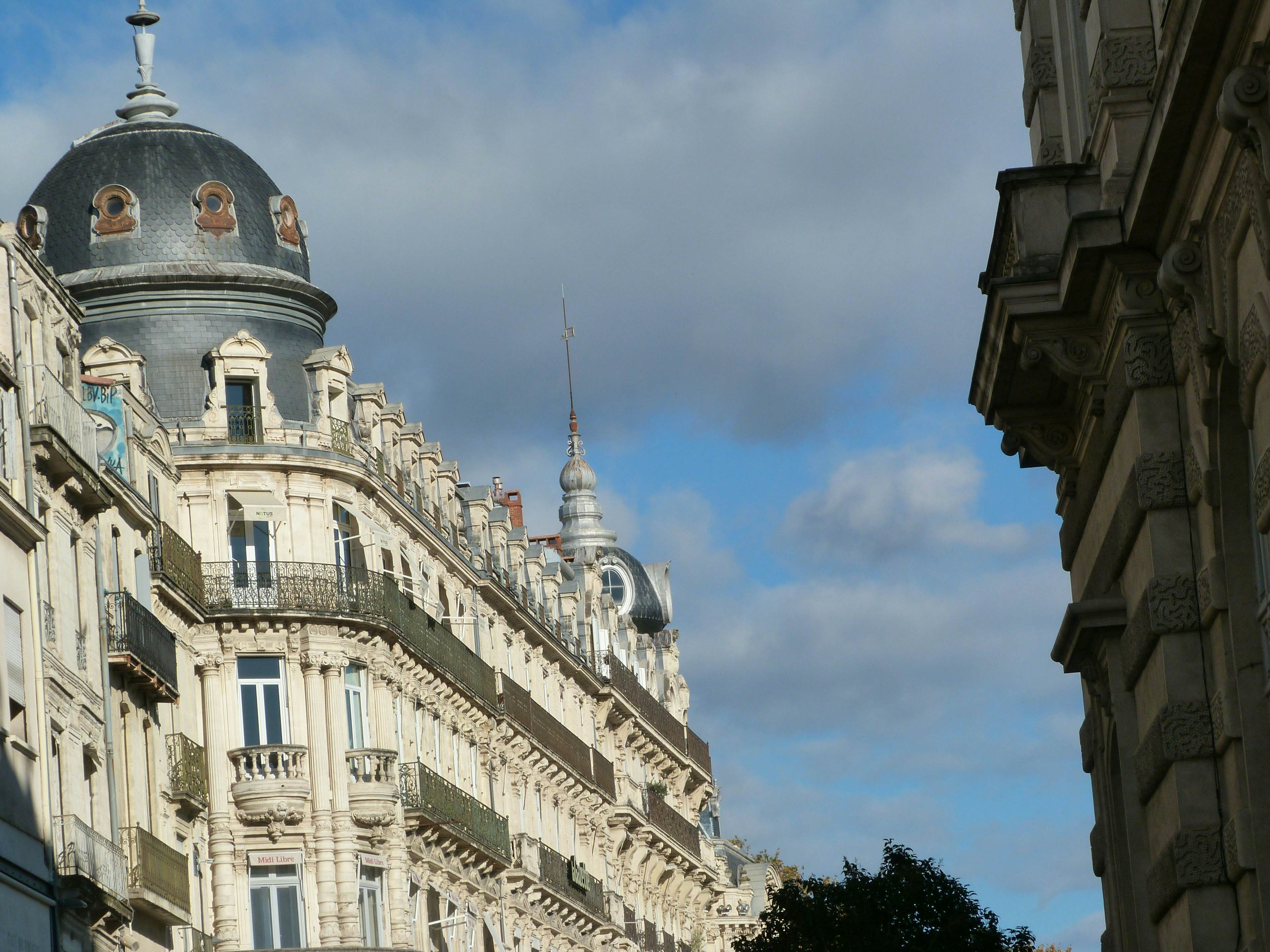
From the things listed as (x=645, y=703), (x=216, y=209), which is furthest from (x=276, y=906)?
(x=645, y=703)

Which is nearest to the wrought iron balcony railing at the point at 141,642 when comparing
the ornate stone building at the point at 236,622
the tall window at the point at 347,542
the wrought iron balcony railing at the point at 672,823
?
the ornate stone building at the point at 236,622

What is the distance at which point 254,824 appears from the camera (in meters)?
49.6

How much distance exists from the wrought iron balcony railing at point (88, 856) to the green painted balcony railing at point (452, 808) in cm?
1578

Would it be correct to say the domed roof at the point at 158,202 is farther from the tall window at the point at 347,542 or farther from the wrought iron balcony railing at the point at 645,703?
the wrought iron balcony railing at the point at 645,703

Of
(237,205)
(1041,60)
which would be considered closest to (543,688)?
(237,205)

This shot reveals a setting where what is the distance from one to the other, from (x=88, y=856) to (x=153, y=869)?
440 cm

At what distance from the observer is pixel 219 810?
49.1m

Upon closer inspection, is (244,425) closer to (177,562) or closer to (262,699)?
(262,699)

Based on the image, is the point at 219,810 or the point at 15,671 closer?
the point at 15,671

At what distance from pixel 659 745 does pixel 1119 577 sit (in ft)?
210

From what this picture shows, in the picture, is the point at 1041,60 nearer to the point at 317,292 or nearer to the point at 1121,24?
the point at 1121,24

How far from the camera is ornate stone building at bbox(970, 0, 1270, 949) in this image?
15.6 m

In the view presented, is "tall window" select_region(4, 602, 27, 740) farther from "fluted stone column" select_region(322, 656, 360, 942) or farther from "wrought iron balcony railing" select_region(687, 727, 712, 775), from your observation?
"wrought iron balcony railing" select_region(687, 727, 712, 775)

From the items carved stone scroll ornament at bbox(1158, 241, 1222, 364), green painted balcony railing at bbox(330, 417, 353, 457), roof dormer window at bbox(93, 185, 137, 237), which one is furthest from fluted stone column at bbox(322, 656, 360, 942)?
carved stone scroll ornament at bbox(1158, 241, 1222, 364)
